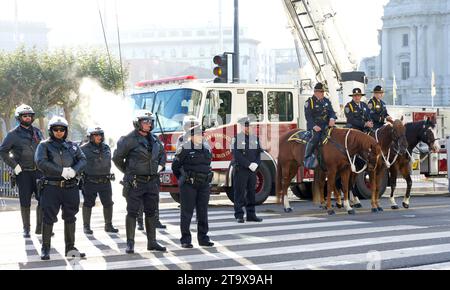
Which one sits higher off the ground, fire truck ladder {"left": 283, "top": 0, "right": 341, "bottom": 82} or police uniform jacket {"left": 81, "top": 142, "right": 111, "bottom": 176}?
fire truck ladder {"left": 283, "top": 0, "right": 341, "bottom": 82}

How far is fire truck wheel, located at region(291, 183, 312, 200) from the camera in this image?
20372mm

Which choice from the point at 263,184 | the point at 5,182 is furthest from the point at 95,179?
the point at 5,182

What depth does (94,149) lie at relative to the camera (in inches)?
527

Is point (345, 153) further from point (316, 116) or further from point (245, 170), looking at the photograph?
point (245, 170)

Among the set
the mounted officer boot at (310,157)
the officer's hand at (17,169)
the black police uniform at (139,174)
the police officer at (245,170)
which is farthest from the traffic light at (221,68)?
the black police uniform at (139,174)

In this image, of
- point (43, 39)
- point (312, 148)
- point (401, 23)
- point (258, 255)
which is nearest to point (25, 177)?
point (258, 255)

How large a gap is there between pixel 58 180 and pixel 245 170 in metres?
4.83

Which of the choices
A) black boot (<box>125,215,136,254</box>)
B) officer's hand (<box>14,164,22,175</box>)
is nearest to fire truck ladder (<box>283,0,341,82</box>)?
officer's hand (<box>14,164,22,175</box>)

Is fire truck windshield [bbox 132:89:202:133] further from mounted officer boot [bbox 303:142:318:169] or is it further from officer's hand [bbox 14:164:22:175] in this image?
officer's hand [bbox 14:164:22:175]

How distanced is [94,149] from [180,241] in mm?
2687

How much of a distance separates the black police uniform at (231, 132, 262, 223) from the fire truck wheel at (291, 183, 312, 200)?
5.91m

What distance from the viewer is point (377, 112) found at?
17375mm

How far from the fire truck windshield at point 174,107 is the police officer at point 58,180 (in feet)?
22.0
